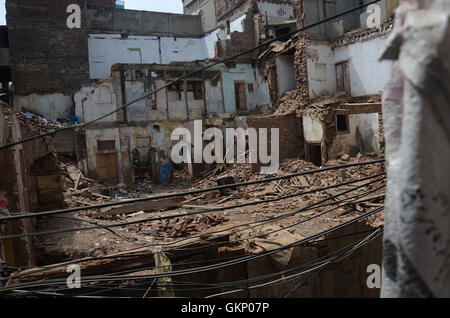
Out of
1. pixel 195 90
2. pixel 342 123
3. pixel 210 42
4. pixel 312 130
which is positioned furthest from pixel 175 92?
pixel 210 42

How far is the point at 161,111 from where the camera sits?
24875 millimetres

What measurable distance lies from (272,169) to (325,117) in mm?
4124

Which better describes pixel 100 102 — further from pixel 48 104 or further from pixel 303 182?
pixel 303 182

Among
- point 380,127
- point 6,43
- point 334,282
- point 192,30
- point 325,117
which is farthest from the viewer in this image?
point 192,30

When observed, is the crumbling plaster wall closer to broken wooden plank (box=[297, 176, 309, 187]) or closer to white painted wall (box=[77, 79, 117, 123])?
broken wooden plank (box=[297, 176, 309, 187])

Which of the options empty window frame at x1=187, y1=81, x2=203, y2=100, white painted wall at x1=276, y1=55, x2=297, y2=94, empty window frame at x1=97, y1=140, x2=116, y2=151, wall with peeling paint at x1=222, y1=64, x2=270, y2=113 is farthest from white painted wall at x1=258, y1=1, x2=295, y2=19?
empty window frame at x1=97, y1=140, x2=116, y2=151

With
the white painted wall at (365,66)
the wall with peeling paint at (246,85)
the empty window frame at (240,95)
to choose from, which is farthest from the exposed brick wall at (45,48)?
the white painted wall at (365,66)

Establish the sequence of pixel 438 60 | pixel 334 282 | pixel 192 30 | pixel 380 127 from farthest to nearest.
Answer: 1. pixel 192 30
2. pixel 380 127
3. pixel 334 282
4. pixel 438 60

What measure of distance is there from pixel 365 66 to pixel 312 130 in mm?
4758

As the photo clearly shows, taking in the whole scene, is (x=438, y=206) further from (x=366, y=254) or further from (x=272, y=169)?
(x=272, y=169)

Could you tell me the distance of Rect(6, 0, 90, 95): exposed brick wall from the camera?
26.4m

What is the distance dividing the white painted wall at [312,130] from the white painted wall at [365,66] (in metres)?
3.45

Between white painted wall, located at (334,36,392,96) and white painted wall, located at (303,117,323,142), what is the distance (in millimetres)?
3452

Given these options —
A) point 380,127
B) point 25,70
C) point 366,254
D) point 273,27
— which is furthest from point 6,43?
point 366,254
